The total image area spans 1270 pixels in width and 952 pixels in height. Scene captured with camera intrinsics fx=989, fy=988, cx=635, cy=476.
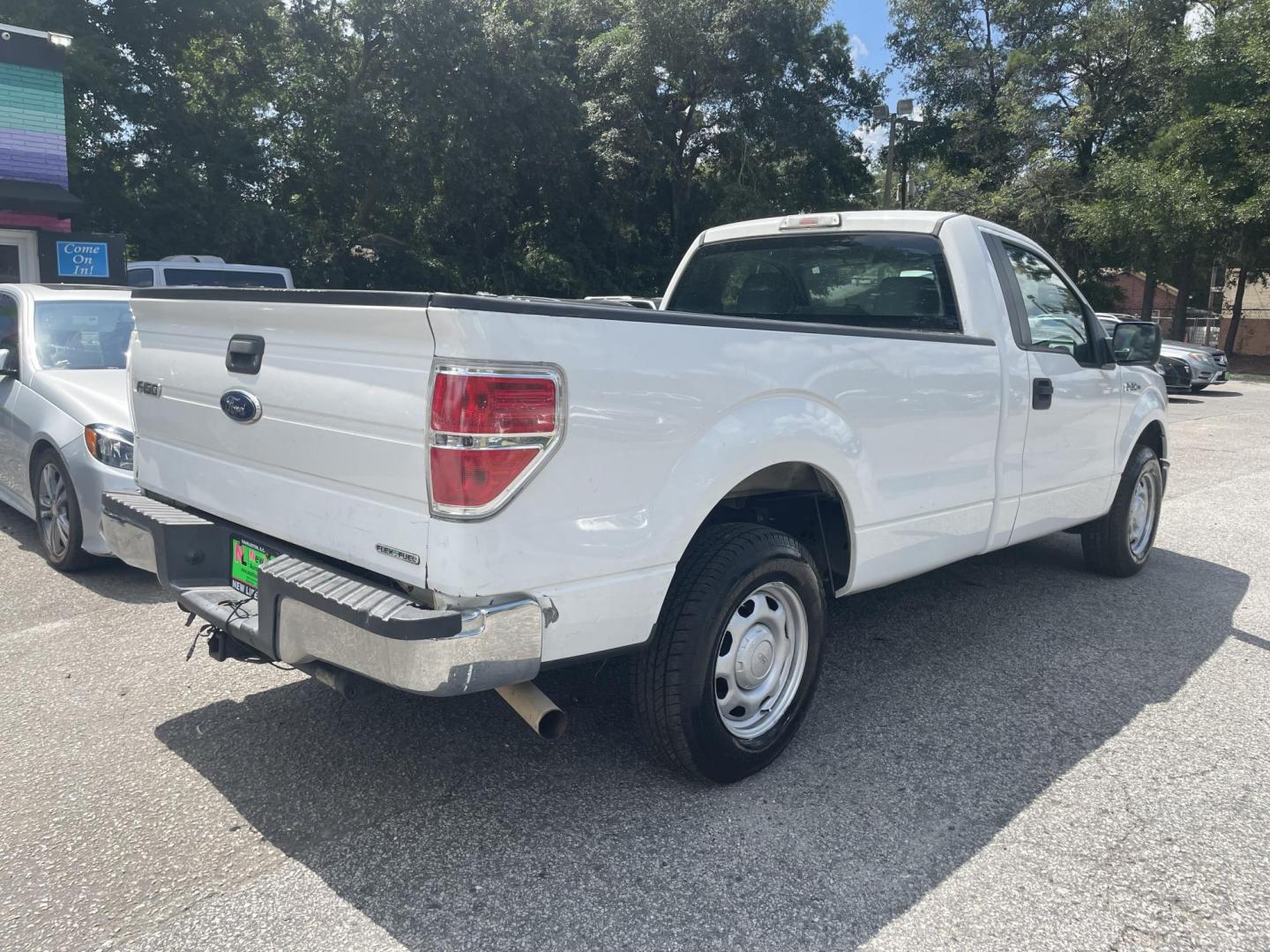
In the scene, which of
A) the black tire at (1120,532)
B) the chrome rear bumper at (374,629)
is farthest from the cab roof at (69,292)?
the black tire at (1120,532)

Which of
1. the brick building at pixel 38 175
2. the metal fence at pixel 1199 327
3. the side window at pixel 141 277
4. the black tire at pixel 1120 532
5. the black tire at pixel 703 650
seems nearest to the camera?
the black tire at pixel 703 650

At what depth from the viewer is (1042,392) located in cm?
463

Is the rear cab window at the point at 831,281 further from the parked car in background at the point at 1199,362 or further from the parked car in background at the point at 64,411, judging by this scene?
the parked car in background at the point at 1199,362

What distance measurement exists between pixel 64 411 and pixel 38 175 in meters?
11.5

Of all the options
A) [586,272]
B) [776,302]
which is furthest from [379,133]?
[776,302]

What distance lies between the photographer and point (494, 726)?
146 inches

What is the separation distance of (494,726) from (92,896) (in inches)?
55.5

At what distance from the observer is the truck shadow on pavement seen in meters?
2.64

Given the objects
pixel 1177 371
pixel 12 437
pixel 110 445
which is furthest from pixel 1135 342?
pixel 1177 371

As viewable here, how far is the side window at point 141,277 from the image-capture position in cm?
1292

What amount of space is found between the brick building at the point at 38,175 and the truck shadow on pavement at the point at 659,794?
13.4 metres

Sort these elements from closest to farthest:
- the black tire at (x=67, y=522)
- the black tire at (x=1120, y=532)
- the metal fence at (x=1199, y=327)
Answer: the black tire at (x=67, y=522)
the black tire at (x=1120, y=532)
the metal fence at (x=1199, y=327)

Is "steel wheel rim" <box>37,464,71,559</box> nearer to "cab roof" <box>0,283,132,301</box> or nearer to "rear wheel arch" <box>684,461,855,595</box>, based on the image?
"cab roof" <box>0,283,132,301</box>

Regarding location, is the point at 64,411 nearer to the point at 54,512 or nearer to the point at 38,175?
the point at 54,512
